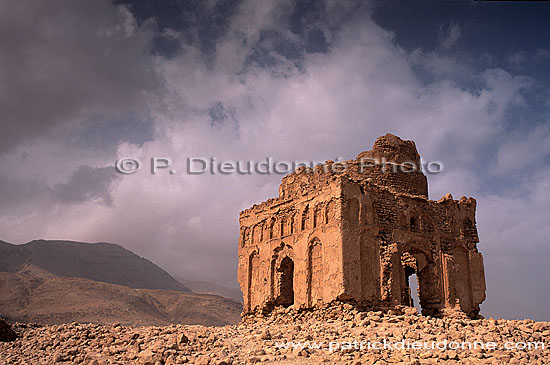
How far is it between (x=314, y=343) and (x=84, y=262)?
89673mm

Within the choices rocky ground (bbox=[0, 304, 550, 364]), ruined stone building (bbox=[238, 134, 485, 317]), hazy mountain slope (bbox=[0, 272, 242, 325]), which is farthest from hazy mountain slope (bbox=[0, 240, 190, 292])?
rocky ground (bbox=[0, 304, 550, 364])

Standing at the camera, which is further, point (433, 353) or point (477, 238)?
point (477, 238)

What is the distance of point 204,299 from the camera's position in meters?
66.2

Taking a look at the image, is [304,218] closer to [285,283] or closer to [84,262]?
[285,283]

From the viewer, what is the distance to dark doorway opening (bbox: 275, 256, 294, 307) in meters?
20.1

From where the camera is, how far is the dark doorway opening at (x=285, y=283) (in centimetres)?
2006

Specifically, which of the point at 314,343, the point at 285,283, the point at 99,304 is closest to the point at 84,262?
the point at 99,304

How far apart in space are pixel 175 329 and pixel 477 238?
12.6 m

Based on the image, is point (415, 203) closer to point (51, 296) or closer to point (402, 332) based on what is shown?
point (402, 332)

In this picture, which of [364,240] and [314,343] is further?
[364,240]

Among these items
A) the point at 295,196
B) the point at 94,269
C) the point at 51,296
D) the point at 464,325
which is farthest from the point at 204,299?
the point at 464,325

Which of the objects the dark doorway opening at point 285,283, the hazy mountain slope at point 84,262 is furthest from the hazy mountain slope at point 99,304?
the dark doorway opening at point 285,283

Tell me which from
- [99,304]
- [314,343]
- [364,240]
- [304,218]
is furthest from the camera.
A: [99,304]

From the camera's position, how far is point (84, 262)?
308 ft
